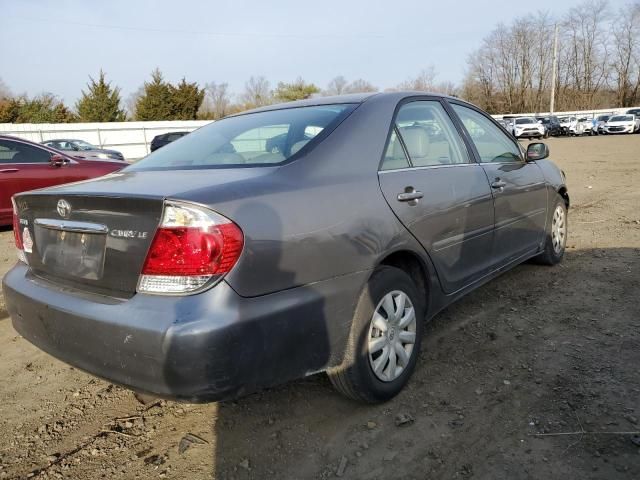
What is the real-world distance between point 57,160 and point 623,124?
127ft

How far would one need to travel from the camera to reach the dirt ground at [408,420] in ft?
7.13

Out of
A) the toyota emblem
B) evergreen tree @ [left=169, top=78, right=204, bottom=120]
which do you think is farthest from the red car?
evergreen tree @ [left=169, top=78, right=204, bottom=120]

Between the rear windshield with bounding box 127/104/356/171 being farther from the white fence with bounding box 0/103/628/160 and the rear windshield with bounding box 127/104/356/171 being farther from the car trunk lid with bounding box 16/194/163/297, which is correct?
the white fence with bounding box 0/103/628/160

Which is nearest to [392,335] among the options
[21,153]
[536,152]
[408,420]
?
[408,420]

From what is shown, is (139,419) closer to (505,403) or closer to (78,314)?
(78,314)

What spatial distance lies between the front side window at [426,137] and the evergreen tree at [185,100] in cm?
4356

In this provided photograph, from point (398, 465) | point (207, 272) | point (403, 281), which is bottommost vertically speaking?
point (398, 465)

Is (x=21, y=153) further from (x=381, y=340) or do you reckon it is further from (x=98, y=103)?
(x=98, y=103)

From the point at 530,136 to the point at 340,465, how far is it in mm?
36629

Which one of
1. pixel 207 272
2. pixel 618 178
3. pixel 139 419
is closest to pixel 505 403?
pixel 207 272

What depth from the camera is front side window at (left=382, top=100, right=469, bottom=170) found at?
2881 mm

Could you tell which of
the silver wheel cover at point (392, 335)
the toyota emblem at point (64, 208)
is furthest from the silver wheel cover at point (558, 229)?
the toyota emblem at point (64, 208)

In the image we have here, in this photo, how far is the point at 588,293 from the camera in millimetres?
4043

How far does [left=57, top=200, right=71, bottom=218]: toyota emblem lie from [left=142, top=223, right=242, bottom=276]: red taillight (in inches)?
22.8
